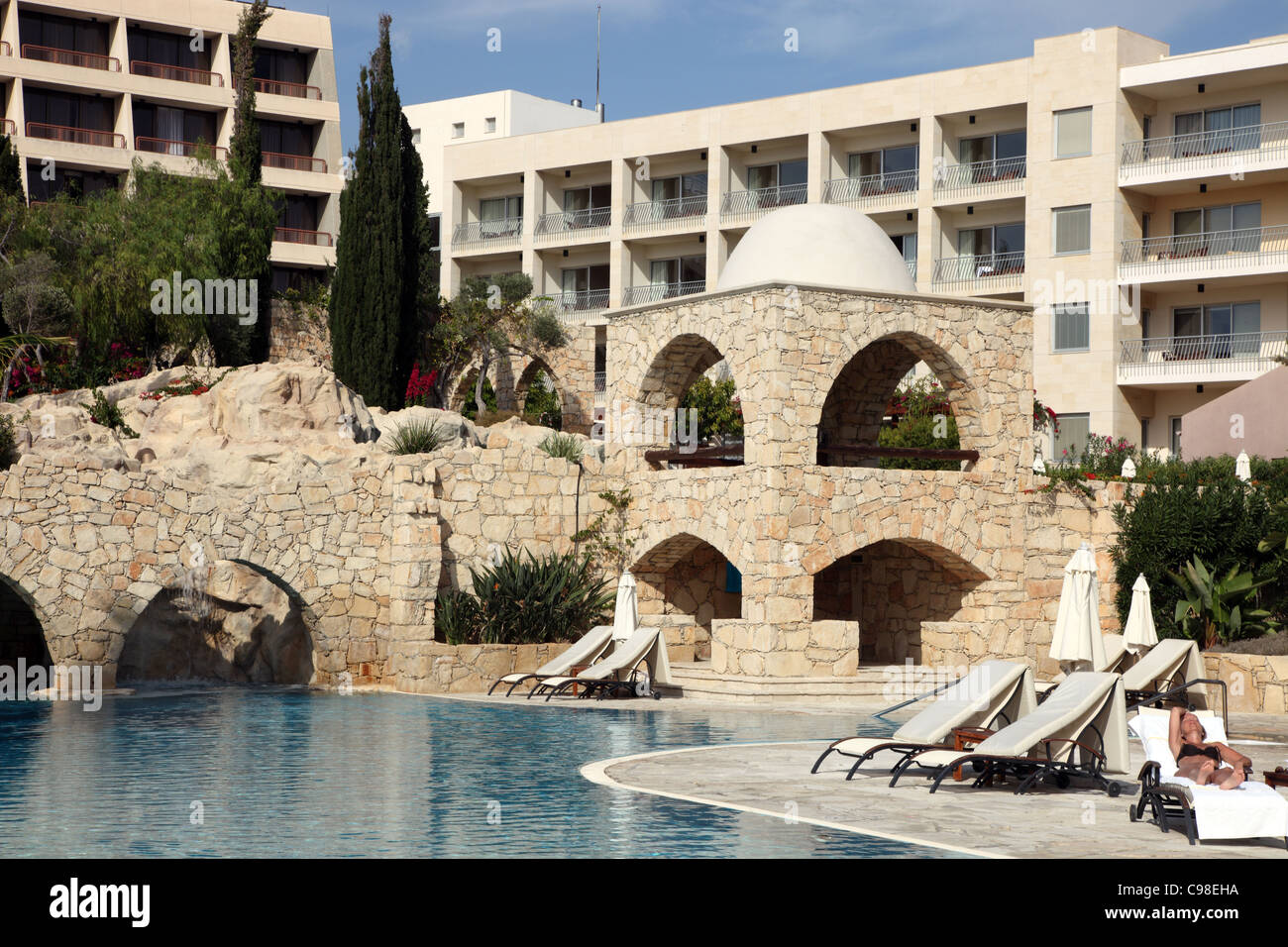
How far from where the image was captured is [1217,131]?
4372 centimetres

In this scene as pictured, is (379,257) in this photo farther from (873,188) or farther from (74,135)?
(74,135)

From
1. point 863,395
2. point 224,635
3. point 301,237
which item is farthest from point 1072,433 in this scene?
point 301,237

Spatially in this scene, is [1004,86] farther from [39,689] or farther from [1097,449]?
[39,689]

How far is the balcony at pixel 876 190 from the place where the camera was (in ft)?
159

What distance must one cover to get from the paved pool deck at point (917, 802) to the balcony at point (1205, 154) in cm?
3040

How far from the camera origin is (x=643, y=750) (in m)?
15.1

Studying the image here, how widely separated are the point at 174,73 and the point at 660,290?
21.2 m

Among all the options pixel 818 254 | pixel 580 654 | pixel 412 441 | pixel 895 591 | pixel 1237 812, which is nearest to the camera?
pixel 1237 812

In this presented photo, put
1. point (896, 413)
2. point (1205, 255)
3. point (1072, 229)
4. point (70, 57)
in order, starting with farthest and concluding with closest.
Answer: point (70, 57), point (1072, 229), point (1205, 255), point (896, 413)

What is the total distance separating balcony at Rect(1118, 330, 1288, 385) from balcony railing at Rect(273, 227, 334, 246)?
106 feet

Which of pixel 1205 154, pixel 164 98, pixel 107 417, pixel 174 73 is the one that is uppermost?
pixel 174 73

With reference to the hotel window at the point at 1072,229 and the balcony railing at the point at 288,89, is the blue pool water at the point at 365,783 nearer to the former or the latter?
the hotel window at the point at 1072,229

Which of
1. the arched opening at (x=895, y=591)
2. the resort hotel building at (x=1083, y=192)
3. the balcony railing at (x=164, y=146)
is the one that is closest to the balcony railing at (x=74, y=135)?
the balcony railing at (x=164, y=146)
